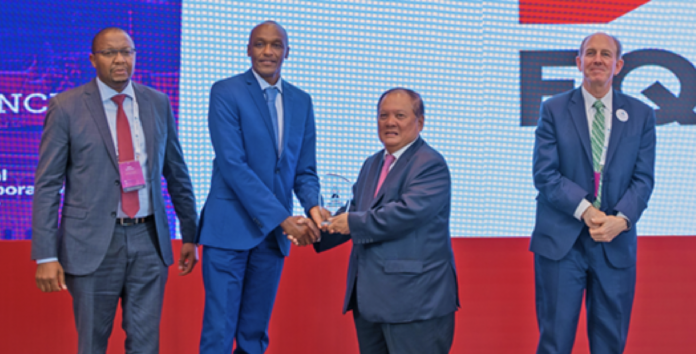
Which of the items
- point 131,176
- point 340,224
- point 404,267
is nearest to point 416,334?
point 404,267

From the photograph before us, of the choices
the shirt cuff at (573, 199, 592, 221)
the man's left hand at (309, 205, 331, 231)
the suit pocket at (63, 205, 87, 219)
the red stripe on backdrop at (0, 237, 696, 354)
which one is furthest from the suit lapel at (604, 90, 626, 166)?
the suit pocket at (63, 205, 87, 219)

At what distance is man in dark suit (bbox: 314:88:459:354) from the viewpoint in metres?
2.12

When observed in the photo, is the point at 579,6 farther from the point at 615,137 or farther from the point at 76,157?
the point at 76,157

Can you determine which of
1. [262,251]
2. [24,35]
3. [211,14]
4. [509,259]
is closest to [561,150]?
[509,259]

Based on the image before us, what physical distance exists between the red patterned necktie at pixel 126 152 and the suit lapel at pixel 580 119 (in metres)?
1.96

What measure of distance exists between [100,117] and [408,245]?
134 cm

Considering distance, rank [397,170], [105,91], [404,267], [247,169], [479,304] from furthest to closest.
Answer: [479,304] → [247,169] → [105,91] → [397,170] → [404,267]

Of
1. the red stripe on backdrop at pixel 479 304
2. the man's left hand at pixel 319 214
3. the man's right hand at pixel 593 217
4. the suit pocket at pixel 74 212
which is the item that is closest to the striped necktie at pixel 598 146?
the man's right hand at pixel 593 217

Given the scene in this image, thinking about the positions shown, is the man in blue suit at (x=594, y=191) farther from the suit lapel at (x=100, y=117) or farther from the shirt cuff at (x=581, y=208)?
the suit lapel at (x=100, y=117)

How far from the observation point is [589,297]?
8.65 ft

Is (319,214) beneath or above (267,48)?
beneath

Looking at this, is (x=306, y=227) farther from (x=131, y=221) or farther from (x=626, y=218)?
(x=626, y=218)

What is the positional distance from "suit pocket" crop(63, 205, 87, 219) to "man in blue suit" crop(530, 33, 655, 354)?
6.48 ft

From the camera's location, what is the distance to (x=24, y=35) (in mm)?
3729
